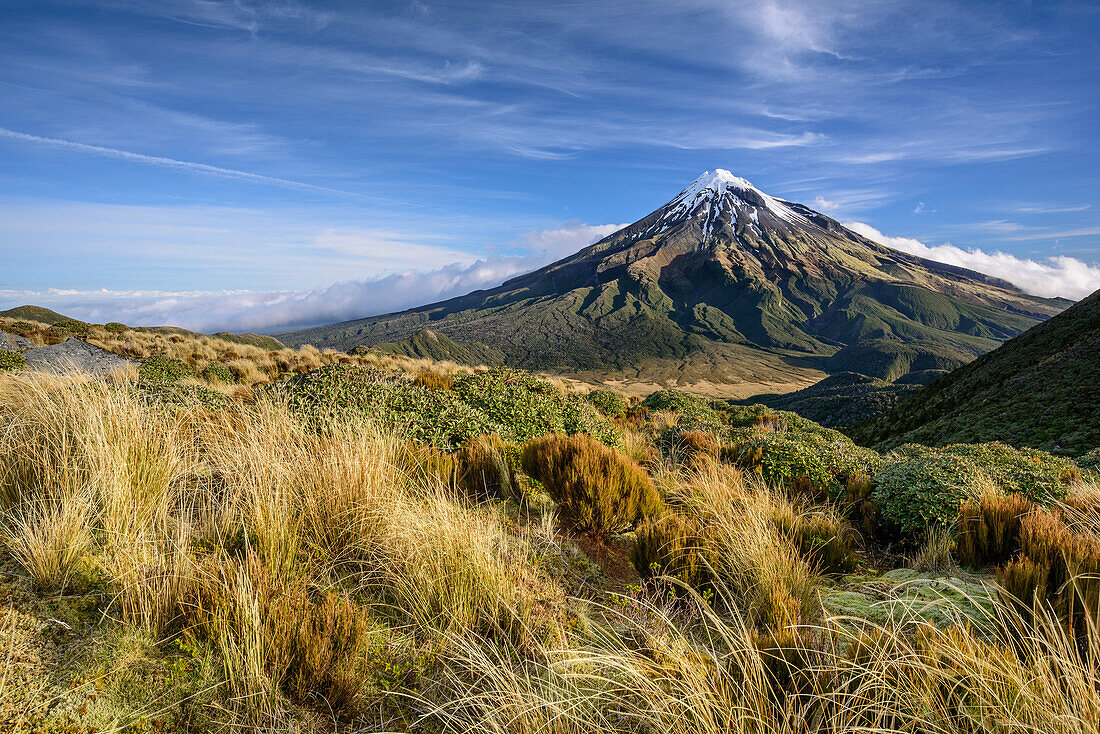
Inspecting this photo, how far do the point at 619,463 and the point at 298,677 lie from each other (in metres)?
3.17

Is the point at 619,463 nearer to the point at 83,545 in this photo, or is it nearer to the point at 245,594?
the point at 245,594

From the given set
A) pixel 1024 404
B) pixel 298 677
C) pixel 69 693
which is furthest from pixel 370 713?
pixel 1024 404

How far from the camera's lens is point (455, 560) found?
2877 mm

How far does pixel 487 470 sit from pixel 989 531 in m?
4.72

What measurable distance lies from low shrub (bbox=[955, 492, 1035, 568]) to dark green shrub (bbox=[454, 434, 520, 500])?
4.08 m

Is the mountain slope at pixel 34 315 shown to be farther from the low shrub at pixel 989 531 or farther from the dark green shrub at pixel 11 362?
the low shrub at pixel 989 531

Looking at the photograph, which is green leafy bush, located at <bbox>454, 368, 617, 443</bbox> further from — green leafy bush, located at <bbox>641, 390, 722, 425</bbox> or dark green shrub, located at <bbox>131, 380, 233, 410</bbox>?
green leafy bush, located at <bbox>641, 390, 722, 425</bbox>

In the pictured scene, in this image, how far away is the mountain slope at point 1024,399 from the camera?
15336 millimetres

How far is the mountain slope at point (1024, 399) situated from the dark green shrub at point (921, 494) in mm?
13114

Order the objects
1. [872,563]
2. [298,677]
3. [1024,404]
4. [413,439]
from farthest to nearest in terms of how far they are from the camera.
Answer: [1024,404] < [413,439] < [872,563] < [298,677]

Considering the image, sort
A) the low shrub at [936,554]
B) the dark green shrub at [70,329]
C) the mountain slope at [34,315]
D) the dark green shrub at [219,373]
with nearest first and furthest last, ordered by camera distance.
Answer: the low shrub at [936,554]
the dark green shrub at [219,373]
the dark green shrub at [70,329]
the mountain slope at [34,315]

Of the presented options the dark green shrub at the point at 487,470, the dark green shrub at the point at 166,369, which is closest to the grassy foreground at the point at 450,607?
the dark green shrub at the point at 487,470

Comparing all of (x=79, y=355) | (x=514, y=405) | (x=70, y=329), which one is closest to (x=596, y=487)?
(x=514, y=405)

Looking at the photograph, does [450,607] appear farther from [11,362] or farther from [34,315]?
[34,315]
